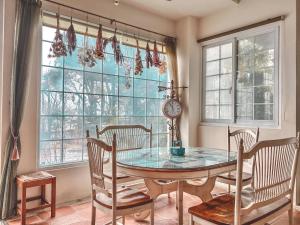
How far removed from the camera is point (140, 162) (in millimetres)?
2104

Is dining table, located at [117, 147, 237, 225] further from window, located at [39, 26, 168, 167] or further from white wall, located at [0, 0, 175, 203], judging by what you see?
window, located at [39, 26, 168, 167]

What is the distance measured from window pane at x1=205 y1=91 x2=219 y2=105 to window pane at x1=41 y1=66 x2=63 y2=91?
2335 millimetres

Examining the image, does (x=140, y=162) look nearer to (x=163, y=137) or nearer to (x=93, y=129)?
(x=93, y=129)

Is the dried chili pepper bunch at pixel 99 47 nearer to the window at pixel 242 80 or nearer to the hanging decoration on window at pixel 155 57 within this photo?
the hanging decoration on window at pixel 155 57

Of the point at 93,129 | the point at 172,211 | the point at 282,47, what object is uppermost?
the point at 282,47

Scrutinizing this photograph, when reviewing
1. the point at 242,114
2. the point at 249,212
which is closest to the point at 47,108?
the point at 249,212

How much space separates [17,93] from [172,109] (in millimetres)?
2241

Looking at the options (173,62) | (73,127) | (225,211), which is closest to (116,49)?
(173,62)

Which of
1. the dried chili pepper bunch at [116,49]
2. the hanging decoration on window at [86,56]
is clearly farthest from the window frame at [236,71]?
the hanging decoration on window at [86,56]

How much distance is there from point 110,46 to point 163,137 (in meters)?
1.76

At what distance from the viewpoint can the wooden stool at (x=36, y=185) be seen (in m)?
2.45

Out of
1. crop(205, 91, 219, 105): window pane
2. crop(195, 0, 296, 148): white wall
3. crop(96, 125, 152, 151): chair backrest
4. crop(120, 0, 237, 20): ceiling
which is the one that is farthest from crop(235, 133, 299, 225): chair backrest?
crop(120, 0, 237, 20): ceiling

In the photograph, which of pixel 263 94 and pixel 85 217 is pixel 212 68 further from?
pixel 85 217

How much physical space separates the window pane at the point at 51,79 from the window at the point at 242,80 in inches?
91.7
